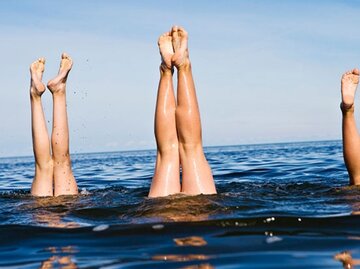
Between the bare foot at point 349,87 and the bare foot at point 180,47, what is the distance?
2.05m

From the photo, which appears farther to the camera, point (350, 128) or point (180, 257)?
point (350, 128)

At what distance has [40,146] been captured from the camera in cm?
757

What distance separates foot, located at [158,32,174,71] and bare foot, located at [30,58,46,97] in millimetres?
1684

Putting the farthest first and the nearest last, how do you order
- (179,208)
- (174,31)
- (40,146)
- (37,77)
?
(37,77) < (40,146) < (174,31) < (179,208)

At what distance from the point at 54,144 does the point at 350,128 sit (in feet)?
11.3

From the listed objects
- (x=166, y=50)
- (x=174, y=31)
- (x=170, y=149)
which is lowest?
(x=170, y=149)

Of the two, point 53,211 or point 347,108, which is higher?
point 347,108

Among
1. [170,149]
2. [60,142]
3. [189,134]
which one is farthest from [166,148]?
[60,142]

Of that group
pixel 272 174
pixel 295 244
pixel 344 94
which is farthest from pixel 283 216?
pixel 272 174

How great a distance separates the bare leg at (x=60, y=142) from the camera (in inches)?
293

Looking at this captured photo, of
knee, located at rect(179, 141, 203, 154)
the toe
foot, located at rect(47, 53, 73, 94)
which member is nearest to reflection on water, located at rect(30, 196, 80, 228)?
foot, located at rect(47, 53, 73, 94)

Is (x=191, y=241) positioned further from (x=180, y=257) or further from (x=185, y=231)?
(x=180, y=257)

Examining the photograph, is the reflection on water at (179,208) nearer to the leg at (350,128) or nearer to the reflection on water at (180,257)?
the reflection on water at (180,257)

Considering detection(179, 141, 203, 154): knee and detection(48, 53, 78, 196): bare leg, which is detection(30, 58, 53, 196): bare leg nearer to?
detection(48, 53, 78, 196): bare leg
